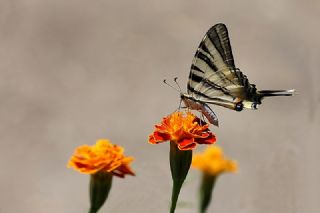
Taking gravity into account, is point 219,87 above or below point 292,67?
below

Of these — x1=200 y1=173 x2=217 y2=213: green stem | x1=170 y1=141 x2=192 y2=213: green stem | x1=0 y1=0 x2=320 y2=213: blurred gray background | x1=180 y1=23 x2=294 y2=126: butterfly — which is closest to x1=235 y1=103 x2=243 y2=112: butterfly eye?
x1=180 y1=23 x2=294 y2=126: butterfly

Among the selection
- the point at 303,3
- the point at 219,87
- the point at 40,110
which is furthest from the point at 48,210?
the point at 303,3

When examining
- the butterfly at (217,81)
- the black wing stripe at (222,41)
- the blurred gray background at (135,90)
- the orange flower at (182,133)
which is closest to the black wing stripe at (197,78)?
the butterfly at (217,81)

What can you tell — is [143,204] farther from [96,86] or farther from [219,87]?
[96,86]

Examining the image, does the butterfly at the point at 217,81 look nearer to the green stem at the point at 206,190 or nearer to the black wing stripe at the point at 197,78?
the black wing stripe at the point at 197,78

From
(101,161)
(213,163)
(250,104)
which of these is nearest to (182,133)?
(101,161)
